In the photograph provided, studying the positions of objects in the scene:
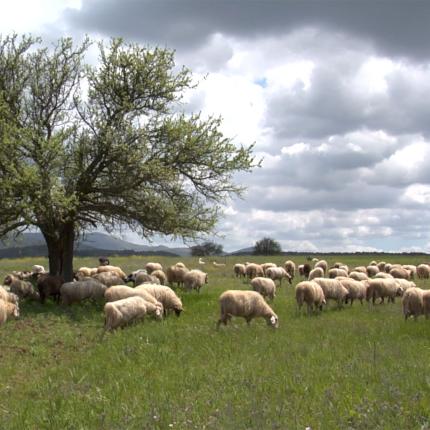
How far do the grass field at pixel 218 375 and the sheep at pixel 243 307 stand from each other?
1.19ft

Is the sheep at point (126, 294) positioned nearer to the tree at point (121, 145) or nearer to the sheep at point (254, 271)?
the tree at point (121, 145)

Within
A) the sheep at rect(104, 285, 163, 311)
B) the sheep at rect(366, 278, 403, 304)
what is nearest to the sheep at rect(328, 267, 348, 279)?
the sheep at rect(366, 278, 403, 304)

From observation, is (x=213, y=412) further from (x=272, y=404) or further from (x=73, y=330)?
(x=73, y=330)

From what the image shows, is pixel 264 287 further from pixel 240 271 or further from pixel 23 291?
pixel 240 271

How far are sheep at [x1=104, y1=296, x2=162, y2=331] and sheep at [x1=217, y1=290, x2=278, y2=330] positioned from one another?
252cm

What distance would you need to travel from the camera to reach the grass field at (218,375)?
7.61 metres

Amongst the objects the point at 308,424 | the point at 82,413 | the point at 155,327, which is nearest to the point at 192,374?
the point at 82,413

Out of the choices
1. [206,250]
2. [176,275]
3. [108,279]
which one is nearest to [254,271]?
[176,275]

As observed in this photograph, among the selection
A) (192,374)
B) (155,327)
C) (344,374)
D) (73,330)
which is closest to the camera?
(344,374)

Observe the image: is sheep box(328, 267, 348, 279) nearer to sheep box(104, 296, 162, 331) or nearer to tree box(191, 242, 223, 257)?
sheep box(104, 296, 162, 331)

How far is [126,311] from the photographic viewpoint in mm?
16641

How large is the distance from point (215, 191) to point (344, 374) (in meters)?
15.9

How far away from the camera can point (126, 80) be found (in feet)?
78.5

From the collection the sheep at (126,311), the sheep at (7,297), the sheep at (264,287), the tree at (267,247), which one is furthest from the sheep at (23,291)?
the tree at (267,247)
